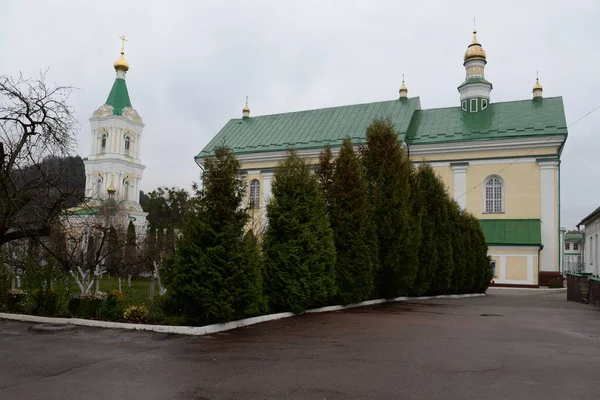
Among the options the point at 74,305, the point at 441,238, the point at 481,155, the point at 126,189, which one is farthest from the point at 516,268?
the point at 126,189

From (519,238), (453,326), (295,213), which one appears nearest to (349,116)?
(519,238)

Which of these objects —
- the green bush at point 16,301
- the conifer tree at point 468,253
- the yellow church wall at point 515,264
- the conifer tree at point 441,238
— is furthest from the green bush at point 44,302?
the yellow church wall at point 515,264

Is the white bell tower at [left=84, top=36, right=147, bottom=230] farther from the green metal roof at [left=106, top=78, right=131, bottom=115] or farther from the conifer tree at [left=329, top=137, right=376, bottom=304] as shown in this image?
the conifer tree at [left=329, top=137, right=376, bottom=304]

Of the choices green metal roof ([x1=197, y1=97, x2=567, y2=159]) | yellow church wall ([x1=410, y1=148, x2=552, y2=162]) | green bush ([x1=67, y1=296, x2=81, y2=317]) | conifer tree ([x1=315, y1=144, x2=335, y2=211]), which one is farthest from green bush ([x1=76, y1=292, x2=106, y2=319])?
yellow church wall ([x1=410, y1=148, x2=552, y2=162])

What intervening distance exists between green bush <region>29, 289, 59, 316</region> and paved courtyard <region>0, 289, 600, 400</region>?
0.85 m

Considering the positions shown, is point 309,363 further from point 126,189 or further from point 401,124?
point 126,189

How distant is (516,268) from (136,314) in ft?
94.1

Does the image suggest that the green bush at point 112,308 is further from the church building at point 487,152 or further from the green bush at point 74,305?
the church building at point 487,152

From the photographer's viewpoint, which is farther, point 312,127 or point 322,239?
point 312,127

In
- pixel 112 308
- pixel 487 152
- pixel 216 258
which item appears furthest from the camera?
pixel 487 152

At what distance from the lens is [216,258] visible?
34.4ft

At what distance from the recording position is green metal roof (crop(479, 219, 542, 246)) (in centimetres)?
3325

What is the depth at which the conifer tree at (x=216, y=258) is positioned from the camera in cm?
1034

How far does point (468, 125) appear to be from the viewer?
3809 cm
